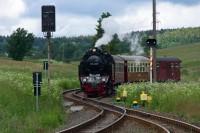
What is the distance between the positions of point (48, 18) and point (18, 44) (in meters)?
110

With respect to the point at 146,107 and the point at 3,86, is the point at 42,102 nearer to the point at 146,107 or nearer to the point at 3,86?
the point at 3,86

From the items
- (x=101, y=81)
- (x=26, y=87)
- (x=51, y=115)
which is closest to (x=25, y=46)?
(x=101, y=81)

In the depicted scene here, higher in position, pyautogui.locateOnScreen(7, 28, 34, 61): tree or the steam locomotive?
pyautogui.locateOnScreen(7, 28, 34, 61): tree

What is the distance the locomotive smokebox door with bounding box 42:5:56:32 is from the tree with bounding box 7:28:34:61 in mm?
106838

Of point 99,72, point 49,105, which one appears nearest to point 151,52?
point 99,72

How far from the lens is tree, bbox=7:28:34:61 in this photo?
136 m

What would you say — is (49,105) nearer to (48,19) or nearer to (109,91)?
(48,19)

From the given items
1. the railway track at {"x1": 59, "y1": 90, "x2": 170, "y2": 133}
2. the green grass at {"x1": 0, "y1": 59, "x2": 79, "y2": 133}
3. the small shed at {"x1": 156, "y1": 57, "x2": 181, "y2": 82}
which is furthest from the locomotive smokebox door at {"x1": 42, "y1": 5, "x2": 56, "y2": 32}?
the small shed at {"x1": 156, "y1": 57, "x2": 181, "y2": 82}

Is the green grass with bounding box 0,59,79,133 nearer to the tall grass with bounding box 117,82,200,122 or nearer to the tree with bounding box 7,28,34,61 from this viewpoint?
the tall grass with bounding box 117,82,200,122

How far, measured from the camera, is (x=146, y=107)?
31594 millimetres

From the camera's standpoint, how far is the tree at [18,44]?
136225mm

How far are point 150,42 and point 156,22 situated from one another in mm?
2712

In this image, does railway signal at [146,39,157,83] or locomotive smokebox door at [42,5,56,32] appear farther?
railway signal at [146,39,157,83]

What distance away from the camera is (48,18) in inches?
1143
